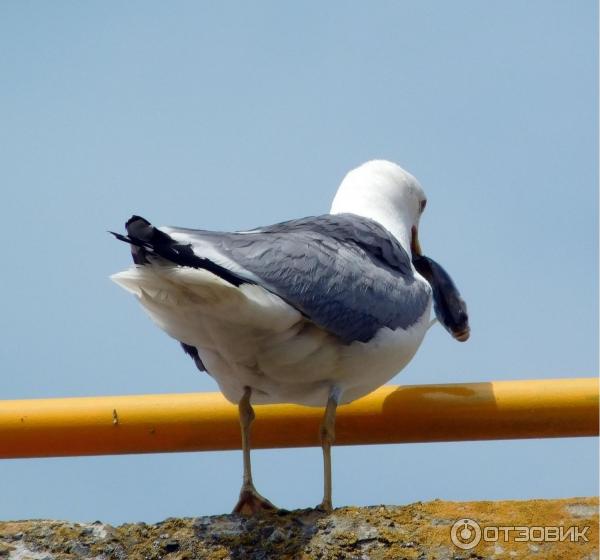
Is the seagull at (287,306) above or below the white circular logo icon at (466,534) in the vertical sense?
above

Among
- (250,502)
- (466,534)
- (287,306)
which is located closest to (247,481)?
(250,502)

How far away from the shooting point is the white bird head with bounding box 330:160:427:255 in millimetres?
6309

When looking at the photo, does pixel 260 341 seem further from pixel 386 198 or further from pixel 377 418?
pixel 386 198

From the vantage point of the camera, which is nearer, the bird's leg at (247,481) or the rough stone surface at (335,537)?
the rough stone surface at (335,537)

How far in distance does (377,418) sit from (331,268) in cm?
56

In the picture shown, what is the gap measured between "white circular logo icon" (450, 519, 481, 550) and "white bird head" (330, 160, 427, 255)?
9.52ft

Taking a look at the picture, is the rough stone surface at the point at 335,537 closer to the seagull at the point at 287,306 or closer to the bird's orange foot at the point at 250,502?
the seagull at the point at 287,306

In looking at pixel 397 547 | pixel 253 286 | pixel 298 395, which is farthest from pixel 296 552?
pixel 298 395

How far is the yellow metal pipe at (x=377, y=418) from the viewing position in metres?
4.42

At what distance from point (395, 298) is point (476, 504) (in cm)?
189

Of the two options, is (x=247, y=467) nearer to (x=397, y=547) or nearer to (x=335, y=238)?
(x=335, y=238)

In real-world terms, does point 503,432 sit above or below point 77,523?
above

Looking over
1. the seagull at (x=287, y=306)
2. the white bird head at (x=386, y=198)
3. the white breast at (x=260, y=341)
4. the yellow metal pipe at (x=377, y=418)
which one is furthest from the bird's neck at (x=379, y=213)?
the yellow metal pipe at (x=377, y=418)

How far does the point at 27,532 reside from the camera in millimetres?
3318
